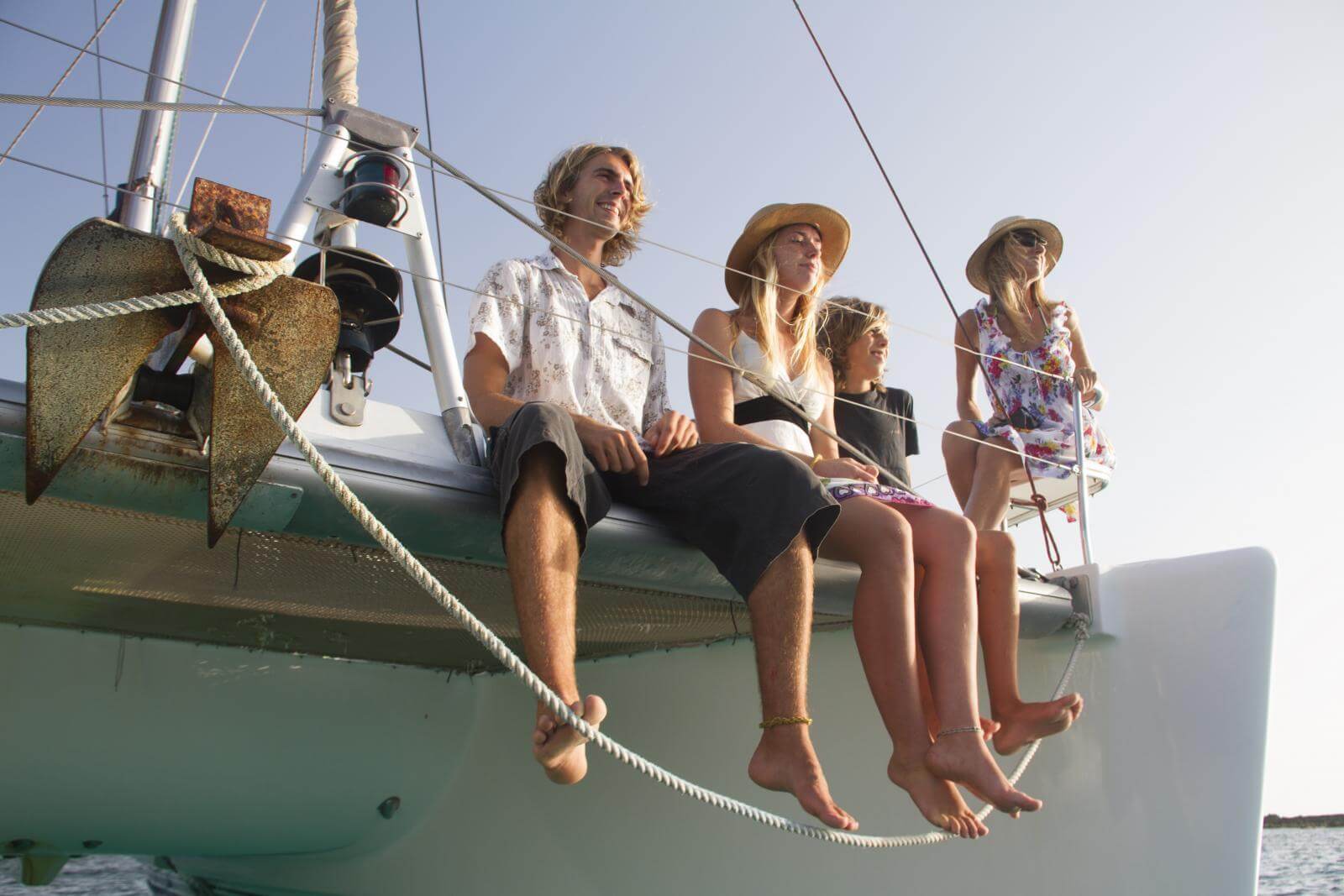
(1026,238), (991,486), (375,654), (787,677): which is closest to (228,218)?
(787,677)

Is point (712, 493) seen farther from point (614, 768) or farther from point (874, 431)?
point (614, 768)

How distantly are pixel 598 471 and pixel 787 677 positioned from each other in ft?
1.67

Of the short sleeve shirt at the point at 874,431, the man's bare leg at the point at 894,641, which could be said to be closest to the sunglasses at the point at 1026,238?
the short sleeve shirt at the point at 874,431

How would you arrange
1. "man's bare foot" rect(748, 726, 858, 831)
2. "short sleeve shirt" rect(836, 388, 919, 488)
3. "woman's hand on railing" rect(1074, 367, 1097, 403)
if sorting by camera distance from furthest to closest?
"woman's hand on railing" rect(1074, 367, 1097, 403), "short sleeve shirt" rect(836, 388, 919, 488), "man's bare foot" rect(748, 726, 858, 831)

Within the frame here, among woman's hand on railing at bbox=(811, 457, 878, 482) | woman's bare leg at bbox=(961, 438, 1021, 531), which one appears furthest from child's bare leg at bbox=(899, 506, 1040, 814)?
woman's bare leg at bbox=(961, 438, 1021, 531)

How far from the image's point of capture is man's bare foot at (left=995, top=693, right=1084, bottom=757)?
202 cm

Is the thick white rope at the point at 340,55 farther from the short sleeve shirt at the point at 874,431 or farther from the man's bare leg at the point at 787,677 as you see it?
the man's bare leg at the point at 787,677

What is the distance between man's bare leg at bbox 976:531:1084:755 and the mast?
1.93 m

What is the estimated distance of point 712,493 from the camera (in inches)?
72.1

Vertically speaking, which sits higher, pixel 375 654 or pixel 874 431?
pixel 874 431

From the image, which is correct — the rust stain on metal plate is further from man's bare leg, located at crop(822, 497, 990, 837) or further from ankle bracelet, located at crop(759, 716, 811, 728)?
man's bare leg, located at crop(822, 497, 990, 837)

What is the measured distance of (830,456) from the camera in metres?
2.46

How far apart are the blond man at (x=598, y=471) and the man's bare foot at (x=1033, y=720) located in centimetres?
46

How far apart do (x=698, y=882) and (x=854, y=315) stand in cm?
179
